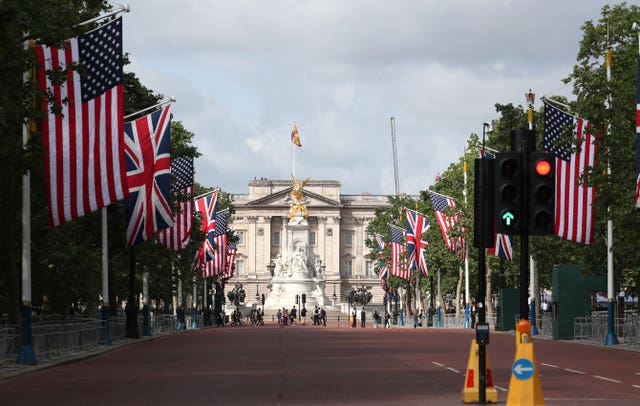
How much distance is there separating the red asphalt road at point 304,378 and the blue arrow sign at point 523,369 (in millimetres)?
4223

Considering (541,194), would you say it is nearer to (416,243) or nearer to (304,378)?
(304,378)

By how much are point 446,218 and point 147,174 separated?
34.3 metres

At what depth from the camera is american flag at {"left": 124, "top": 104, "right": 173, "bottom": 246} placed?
47.6 meters

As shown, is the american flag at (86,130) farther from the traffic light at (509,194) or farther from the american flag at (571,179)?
the american flag at (571,179)

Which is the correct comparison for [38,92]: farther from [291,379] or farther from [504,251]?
[504,251]

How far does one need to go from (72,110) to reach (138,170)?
49.6 ft

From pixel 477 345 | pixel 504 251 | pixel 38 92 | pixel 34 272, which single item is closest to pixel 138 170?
pixel 34 272

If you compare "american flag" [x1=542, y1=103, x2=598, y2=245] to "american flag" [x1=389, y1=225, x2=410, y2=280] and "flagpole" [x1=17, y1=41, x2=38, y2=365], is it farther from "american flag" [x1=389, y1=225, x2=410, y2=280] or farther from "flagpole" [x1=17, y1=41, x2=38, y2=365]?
"american flag" [x1=389, y1=225, x2=410, y2=280]

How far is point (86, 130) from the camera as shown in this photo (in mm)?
33344

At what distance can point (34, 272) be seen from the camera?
182 feet

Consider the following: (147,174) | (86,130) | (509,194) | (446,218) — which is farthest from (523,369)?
(446,218)

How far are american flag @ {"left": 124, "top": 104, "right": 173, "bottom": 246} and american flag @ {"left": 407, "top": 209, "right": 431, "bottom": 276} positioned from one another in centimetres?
3998

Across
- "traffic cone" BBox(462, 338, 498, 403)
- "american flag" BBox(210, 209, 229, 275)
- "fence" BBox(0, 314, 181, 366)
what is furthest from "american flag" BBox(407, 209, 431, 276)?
"traffic cone" BBox(462, 338, 498, 403)

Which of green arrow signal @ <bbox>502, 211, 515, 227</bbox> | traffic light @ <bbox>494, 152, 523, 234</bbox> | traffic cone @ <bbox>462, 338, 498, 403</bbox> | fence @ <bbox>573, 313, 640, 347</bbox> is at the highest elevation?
traffic light @ <bbox>494, 152, 523, 234</bbox>
